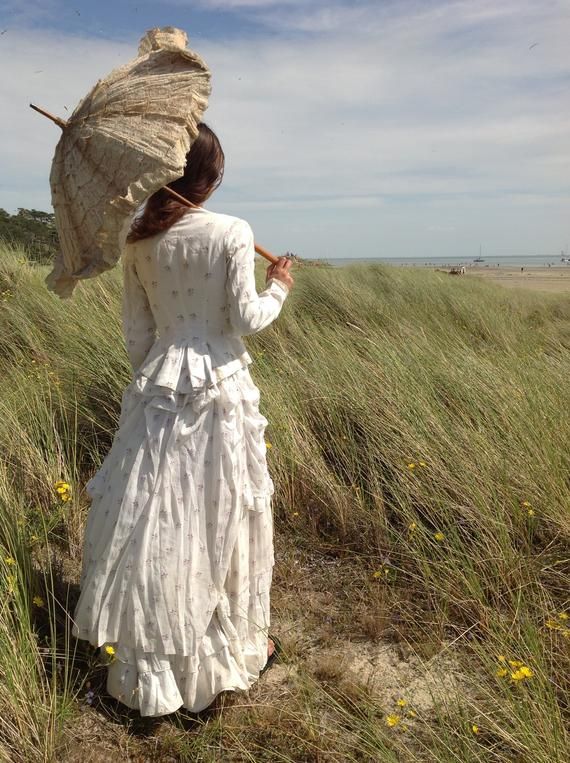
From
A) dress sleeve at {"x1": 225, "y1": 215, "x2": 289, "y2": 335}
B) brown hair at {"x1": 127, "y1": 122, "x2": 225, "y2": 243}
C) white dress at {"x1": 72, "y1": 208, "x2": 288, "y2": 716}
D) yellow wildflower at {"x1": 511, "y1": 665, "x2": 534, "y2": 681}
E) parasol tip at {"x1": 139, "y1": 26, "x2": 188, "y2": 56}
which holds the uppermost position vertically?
parasol tip at {"x1": 139, "y1": 26, "x2": 188, "y2": 56}

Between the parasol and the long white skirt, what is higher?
the parasol

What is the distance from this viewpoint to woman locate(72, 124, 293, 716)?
6.34 ft

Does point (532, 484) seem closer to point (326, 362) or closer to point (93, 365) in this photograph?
point (326, 362)

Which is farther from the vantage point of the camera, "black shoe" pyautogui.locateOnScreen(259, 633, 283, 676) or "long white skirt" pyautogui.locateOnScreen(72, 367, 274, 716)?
"black shoe" pyautogui.locateOnScreen(259, 633, 283, 676)

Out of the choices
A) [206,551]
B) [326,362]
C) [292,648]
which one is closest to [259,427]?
[206,551]

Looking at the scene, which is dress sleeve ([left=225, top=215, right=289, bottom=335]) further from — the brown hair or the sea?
the sea

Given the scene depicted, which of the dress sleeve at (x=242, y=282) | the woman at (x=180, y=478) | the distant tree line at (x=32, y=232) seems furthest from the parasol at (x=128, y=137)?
the distant tree line at (x=32, y=232)

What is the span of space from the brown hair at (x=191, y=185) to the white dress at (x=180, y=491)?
4cm

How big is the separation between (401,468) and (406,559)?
487 millimetres

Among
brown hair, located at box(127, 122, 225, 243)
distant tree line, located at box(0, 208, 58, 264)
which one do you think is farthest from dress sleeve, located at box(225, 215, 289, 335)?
distant tree line, located at box(0, 208, 58, 264)

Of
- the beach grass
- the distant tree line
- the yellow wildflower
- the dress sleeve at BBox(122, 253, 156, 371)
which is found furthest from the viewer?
the distant tree line

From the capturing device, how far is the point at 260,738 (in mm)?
1982

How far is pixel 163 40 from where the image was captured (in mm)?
1756

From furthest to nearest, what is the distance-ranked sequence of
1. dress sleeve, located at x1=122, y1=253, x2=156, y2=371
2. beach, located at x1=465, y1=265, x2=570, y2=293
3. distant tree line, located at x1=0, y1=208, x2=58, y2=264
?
beach, located at x1=465, y1=265, x2=570, y2=293
distant tree line, located at x1=0, y1=208, x2=58, y2=264
dress sleeve, located at x1=122, y1=253, x2=156, y2=371
